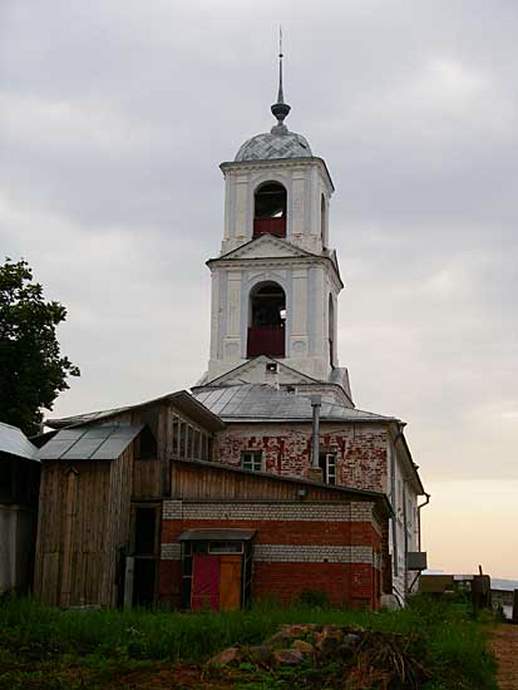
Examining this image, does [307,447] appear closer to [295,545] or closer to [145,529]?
[295,545]

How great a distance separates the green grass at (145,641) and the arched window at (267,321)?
57.4 feet

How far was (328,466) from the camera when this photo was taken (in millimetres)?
26734

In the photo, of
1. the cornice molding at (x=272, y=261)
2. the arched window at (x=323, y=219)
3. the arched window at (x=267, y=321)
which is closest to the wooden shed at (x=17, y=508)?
the arched window at (x=267, y=321)

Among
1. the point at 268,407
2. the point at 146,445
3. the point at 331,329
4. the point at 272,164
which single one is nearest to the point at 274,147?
the point at 272,164

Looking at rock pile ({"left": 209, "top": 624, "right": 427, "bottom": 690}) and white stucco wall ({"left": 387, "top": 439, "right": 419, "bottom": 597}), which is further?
white stucco wall ({"left": 387, "top": 439, "right": 419, "bottom": 597})

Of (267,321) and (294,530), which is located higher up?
(267,321)

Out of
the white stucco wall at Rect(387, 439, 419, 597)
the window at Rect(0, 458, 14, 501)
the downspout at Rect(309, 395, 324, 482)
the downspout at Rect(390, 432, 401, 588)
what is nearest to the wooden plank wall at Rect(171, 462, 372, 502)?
the window at Rect(0, 458, 14, 501)

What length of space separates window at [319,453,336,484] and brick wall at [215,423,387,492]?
13 cm

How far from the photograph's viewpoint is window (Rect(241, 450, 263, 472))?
88.2 feet

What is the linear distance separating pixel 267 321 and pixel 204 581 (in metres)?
15.0

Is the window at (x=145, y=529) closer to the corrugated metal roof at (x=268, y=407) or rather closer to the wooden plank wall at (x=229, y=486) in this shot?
the wooden plank wall at (x=229, y=486)

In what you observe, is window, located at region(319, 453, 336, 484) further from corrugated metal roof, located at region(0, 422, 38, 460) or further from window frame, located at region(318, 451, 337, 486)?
corrugated metal roof, located at region(0, 422, 38, 460)

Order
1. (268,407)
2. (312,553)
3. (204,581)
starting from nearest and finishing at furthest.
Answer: (204,581), (312,553), (268,407)

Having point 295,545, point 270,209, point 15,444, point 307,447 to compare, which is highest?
point 270,209
